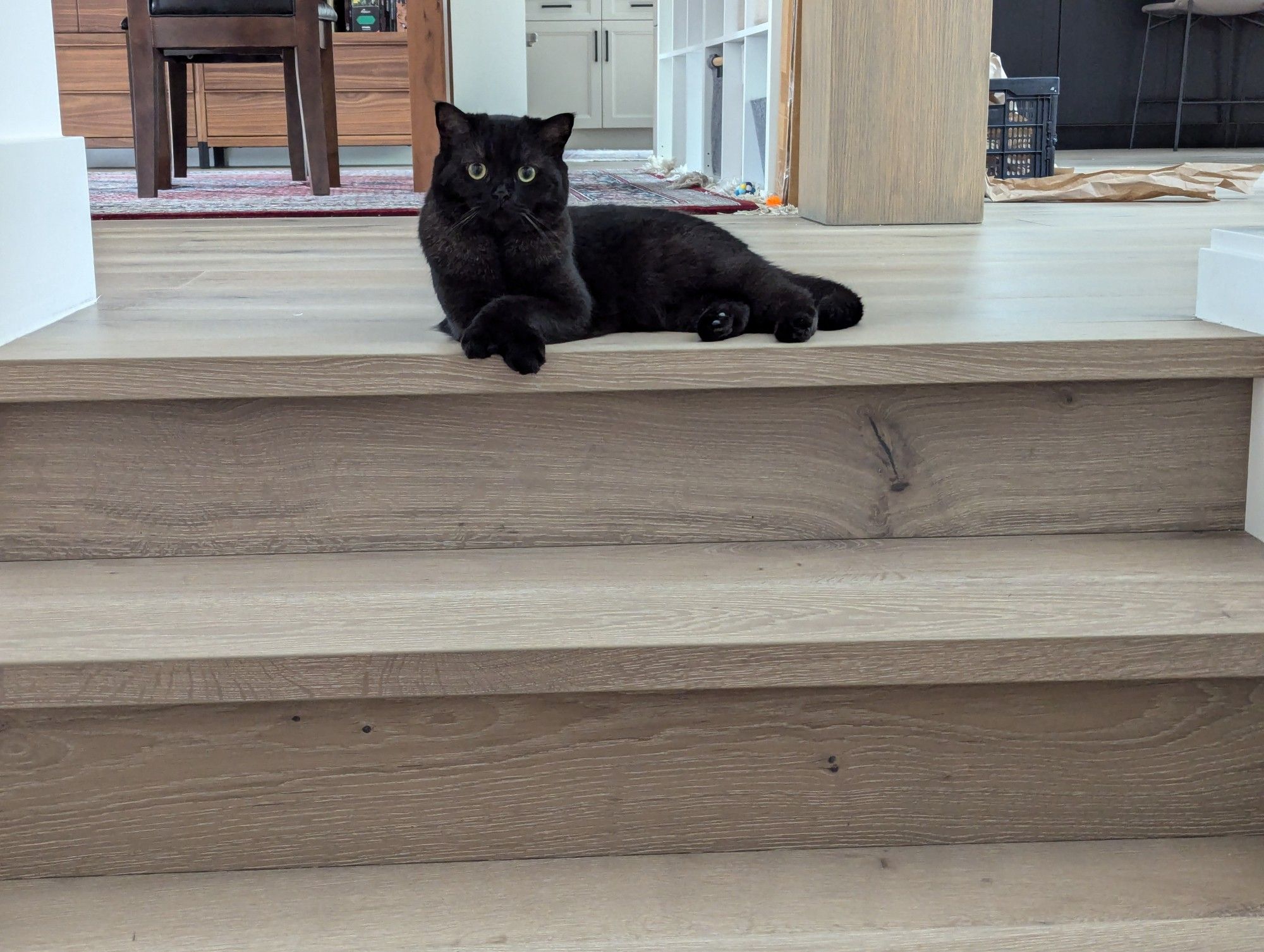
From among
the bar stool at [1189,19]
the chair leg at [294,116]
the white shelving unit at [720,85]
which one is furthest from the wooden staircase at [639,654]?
the bar stool at [1189,19]

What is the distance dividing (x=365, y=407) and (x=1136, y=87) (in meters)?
6.63

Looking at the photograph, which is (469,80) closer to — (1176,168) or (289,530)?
(1176,168)

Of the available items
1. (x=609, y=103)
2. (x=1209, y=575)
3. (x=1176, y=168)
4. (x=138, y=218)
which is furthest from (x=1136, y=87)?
(x=1209, y=575)

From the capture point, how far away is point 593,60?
6996mm

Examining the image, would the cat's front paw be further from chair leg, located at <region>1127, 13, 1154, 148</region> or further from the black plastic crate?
chair leg, located at <region>1127, 13, 1154, 148</region>

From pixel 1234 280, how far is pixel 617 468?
0.59 m

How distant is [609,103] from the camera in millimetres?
7074

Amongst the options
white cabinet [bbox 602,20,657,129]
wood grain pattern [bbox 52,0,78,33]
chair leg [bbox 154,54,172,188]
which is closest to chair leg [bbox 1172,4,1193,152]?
white cabinet [bbox 602,20,657,129]

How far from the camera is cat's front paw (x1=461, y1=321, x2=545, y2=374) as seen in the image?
0.99 meters

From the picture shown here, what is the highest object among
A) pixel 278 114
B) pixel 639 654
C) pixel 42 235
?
pixel 278 114

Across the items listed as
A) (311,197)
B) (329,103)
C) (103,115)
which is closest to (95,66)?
(103,115)

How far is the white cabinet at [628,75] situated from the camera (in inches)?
273

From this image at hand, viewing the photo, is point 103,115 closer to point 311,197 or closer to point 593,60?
point 593,60

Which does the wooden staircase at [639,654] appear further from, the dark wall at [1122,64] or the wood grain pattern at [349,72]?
the dark wall at [1122,64]
